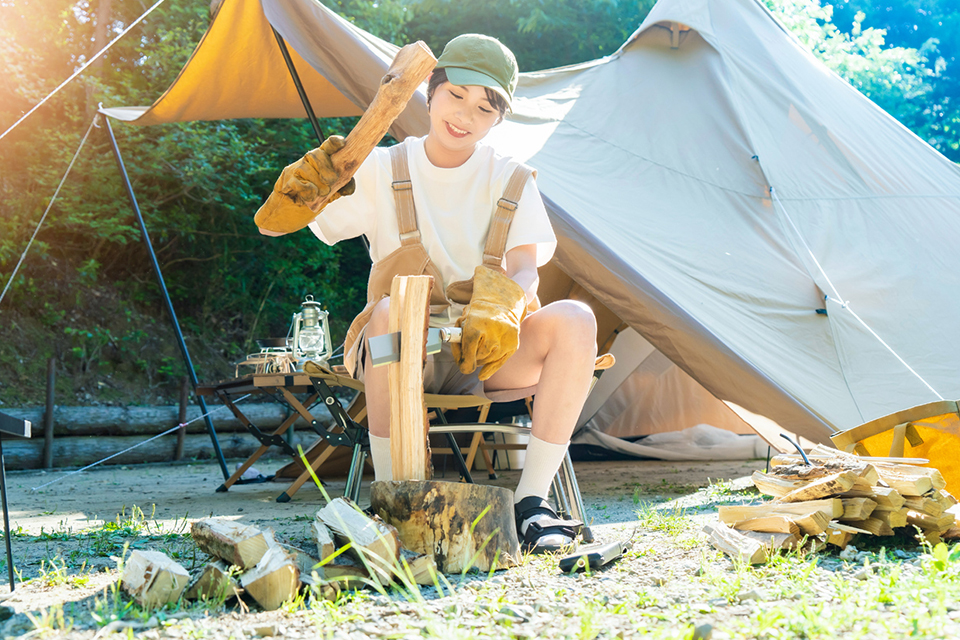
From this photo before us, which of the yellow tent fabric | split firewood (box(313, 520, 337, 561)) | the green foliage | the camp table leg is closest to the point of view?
split firewood (box(313, 520, 337, 561))

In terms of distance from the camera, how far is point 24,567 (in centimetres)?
137

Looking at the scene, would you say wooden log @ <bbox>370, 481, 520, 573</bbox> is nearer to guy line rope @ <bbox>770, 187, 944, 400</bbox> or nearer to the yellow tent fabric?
the yellow tent fabric

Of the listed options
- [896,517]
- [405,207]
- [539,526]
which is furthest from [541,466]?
[896,517]

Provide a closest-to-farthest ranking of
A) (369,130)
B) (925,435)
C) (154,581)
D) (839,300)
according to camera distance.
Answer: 1. (154,581)
2. (369,130)
3. (925,435)
4. (839,300)

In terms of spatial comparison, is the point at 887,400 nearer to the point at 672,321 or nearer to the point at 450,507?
the point at 672,321

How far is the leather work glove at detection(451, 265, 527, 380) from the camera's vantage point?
1292mm

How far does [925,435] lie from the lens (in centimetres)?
186

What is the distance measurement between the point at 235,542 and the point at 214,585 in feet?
0.22

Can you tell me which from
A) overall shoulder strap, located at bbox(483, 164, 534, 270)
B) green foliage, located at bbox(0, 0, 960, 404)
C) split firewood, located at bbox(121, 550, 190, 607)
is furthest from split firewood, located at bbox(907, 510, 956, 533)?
green foliage, located at bbox(0, 0, 960, 404)

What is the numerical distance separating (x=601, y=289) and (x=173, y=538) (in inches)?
56.4

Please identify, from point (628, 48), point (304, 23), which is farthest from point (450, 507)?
point (628, 48)

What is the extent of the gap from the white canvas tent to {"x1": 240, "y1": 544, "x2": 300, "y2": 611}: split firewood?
1504 millimetres

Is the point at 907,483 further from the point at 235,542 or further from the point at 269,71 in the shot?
the point at 269,71

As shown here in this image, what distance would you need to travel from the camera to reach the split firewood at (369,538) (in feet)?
3.66
